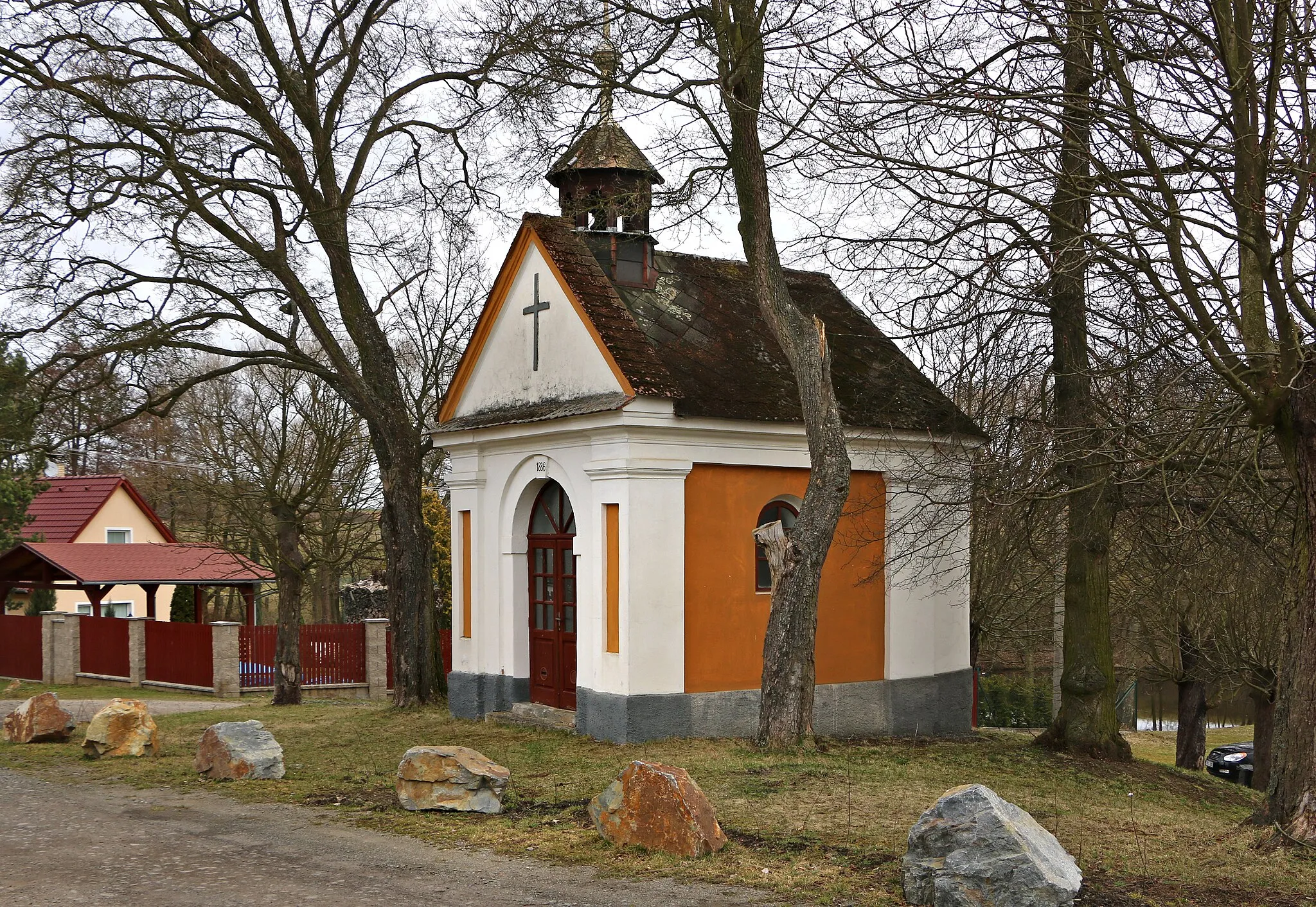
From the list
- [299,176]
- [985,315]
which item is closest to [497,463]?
[299,176]

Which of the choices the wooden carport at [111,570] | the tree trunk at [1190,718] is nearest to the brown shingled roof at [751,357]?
the tree trunk at [1190,718]

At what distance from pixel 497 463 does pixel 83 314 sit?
5887 millimetres

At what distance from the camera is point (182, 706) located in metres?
22.1

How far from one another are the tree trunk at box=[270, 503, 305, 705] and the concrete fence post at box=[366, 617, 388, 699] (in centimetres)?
309

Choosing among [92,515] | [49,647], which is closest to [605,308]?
[49,647]

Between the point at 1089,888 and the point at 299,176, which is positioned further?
the point at 299,176

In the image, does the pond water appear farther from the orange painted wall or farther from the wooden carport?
the wooden carport

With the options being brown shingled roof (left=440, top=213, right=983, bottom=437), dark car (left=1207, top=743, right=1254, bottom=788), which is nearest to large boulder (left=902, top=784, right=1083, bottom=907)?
brown shingled roof (left=440, top=213, right=983, bottom=437)

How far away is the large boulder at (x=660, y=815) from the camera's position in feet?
27.6

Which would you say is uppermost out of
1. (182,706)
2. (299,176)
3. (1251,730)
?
(299,176)

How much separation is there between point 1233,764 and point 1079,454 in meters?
20.1

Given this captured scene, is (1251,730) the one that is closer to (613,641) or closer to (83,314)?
(613,641)

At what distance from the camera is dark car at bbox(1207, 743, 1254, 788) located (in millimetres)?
26781

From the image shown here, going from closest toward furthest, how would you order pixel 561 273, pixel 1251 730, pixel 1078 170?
pixel 1078 170 → pixel 561 273 → pixel 1251 730
